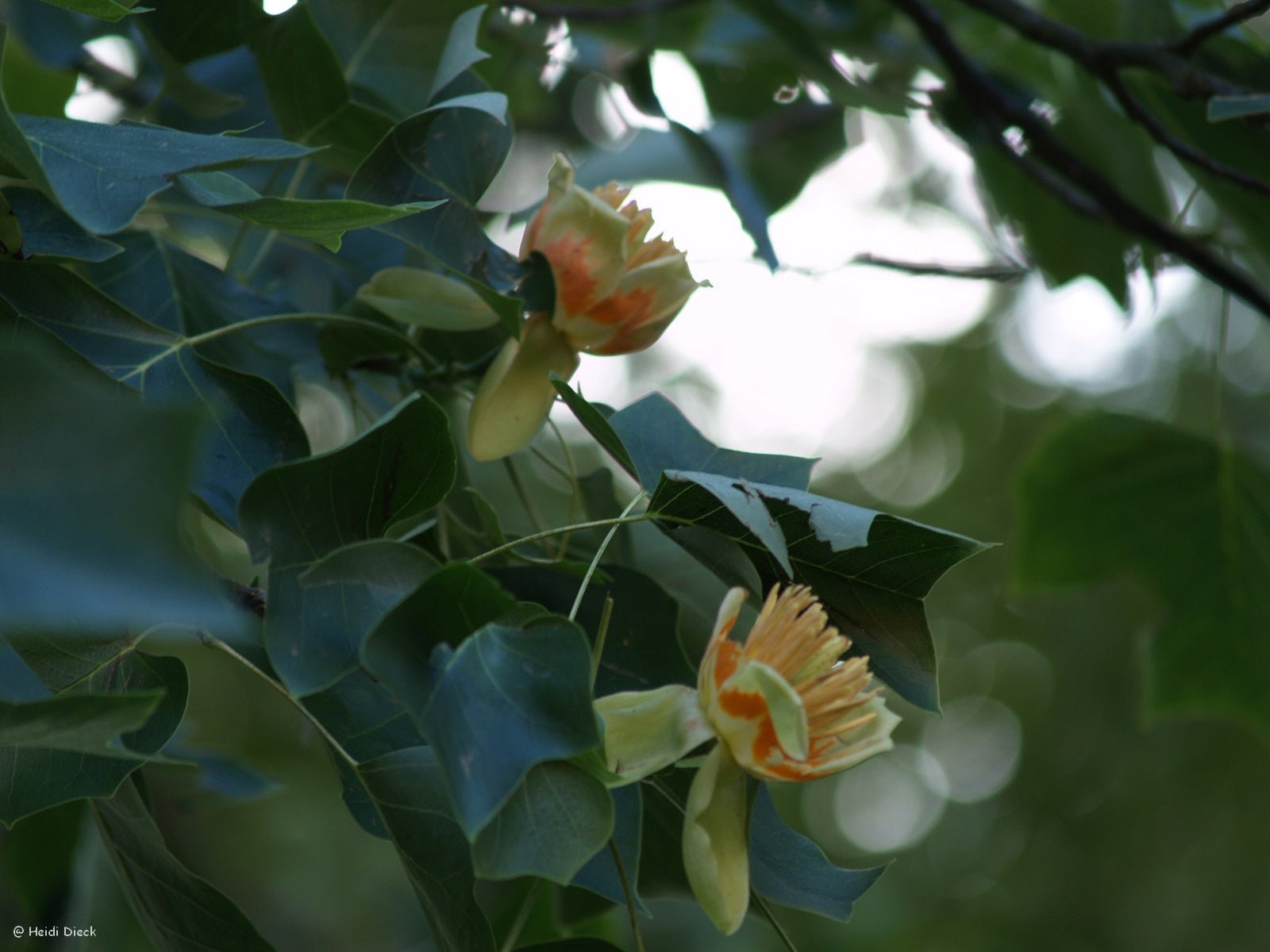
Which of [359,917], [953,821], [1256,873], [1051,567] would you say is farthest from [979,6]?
[953,821]

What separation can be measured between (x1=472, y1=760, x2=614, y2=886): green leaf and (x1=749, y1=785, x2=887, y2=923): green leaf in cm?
11

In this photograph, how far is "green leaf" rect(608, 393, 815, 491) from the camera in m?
0.45

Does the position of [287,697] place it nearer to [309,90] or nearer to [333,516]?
[333,516]

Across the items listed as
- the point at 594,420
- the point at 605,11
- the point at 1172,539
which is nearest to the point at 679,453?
the point at 594,420

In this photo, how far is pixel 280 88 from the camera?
1.74 feet

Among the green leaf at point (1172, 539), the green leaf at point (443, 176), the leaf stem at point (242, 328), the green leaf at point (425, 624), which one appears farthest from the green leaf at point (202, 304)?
the green leaf at point (1172, 539)

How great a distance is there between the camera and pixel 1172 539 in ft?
3.29

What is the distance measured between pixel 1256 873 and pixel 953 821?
110 centimetres

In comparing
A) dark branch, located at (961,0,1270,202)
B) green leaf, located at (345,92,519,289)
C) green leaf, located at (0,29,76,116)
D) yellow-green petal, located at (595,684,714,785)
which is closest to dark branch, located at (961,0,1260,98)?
dark branch, located at (961,0,1270,202)

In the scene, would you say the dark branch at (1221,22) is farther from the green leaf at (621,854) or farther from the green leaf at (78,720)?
the green leaf at (78,720)

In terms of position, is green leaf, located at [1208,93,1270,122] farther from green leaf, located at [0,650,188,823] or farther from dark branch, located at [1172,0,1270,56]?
green leaf, located at [0,650,188,823]

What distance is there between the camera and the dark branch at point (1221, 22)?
23.2 inches

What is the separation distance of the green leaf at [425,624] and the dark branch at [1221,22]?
55cm

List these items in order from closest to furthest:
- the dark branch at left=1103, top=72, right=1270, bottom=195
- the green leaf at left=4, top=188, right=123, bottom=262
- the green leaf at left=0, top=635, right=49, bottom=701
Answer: the green leaf at left=0, top=635, right=49, bottom=701 → the green leaf at left=4, top=188, right=123, bottom=262 → the dark branch at left=1103, top=72, right=1270, bottom=195
